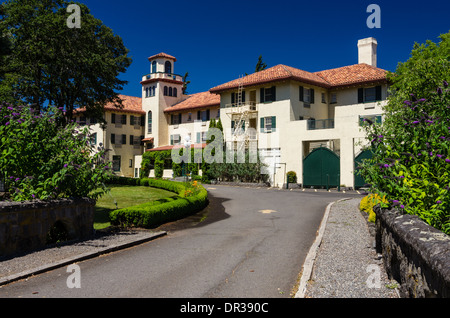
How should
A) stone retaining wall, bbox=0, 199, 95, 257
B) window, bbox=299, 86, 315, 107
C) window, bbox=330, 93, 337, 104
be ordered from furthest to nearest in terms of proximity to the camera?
window, bbox=330, 93, 337, 104
window, bbox=299, 86, 315, 107
stone retaining wall, bbox=0, 199, 95, 257

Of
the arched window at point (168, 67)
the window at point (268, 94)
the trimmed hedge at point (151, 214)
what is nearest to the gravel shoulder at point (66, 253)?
the trimmed hedge at point (151, 214)

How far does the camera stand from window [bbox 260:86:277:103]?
39.2 metres

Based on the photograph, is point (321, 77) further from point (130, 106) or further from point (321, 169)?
point (130, 106)

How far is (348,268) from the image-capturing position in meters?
8.01

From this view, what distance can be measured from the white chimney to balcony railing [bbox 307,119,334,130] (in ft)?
42.1

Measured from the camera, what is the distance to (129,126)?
190 ft

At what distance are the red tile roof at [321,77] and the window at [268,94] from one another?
0.94m

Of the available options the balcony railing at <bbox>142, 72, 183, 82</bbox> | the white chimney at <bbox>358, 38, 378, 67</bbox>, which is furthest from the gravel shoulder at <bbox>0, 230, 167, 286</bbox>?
the balcony railing at <bbox>142, 72, 183, 82</bbox>

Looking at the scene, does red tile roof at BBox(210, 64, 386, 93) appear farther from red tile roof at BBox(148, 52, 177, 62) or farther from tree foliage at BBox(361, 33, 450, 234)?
tree foliage at BBox(361, 33, 450, 234)

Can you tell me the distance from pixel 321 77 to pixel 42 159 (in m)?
36.9

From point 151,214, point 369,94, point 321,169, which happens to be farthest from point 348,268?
point 369,94

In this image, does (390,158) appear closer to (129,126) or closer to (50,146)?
(50,146)
